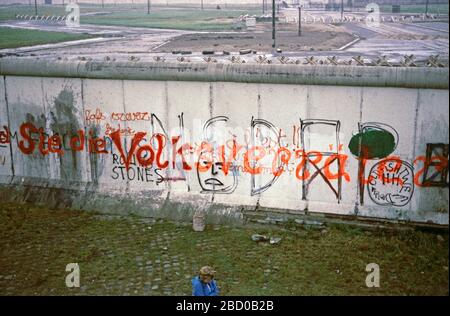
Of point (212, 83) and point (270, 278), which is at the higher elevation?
point (212, 83)

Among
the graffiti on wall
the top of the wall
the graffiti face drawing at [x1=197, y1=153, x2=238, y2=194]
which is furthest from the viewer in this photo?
the graffiti face drawing at [x1=197, y1=153, x2=238, y2=194]

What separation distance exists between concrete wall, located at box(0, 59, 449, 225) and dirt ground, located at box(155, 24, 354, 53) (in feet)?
106

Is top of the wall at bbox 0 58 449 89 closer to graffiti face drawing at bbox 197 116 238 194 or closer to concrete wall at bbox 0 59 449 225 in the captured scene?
concrete wall at bbox 0 59 449 225

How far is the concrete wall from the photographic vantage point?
33.1ft

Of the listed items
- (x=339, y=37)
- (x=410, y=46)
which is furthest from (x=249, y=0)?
(x=410, y=46)

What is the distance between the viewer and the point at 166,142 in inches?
461

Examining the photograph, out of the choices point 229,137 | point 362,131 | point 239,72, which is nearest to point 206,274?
point 229,137

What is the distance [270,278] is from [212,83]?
15.4ft

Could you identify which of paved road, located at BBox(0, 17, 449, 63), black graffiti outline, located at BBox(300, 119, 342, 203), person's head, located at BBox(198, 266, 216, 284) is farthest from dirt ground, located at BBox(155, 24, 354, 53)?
person's head, located at BBox(198, 266, 216, 284)

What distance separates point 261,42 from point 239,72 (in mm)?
41774

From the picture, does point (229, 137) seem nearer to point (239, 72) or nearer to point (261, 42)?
point (239, 72)

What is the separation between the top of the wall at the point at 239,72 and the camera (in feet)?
32.0

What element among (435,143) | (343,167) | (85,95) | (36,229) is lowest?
(36,229)

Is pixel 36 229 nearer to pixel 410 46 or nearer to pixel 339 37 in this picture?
pixel 410 46
